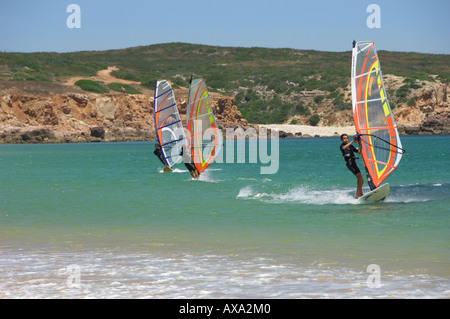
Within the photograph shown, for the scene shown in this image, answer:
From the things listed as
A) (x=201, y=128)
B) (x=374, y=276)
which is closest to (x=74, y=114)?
(x=201, y=128)

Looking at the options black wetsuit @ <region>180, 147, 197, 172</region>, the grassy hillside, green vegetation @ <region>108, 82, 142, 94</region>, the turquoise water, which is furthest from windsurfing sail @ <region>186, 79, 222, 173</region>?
the grassy hillside

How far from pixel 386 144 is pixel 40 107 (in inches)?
2249

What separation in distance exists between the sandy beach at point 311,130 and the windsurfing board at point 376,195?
6878 centimetres

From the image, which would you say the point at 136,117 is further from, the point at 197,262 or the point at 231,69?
the point at 197,262

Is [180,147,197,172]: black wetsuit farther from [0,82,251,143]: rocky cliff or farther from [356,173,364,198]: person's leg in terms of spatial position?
[0,82,251,143]: rocky cliff

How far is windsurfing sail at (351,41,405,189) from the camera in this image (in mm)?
12938

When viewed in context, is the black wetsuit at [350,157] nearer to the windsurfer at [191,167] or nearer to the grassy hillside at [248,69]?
the windsurfer at [191,167]

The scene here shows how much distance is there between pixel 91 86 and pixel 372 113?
64.3 metres

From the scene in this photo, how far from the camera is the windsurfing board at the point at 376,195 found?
13594 millimetres

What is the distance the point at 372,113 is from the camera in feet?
42.7

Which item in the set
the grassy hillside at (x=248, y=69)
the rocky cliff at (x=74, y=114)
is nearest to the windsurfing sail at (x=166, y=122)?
the rocky cliff at (x=74, y=114)

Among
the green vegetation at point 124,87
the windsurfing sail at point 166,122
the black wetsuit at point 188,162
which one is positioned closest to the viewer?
the black wetsuit at point 188,162

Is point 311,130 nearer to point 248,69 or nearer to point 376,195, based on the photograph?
point 248,69

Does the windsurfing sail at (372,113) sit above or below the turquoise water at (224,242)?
above
